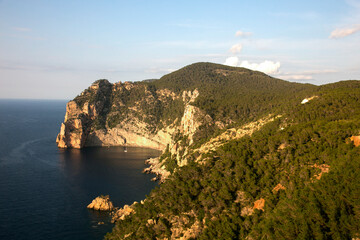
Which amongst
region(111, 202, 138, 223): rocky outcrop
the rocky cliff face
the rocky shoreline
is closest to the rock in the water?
region(111, 202, 138, 223): rocky outcrop

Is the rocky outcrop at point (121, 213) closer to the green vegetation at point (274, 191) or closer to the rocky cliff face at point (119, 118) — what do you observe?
the green vegetation at point (274, 191)

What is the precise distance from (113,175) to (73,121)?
64881mm

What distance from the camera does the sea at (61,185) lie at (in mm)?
62812

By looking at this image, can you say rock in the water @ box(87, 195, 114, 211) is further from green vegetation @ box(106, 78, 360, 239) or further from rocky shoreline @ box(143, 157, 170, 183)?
rocky shoreline @ box(143, 157, 170, 183)

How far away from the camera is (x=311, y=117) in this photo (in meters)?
70.2

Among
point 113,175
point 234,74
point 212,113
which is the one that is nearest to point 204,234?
point 113,175

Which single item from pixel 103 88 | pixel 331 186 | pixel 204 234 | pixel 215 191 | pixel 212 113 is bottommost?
pixel 204 234

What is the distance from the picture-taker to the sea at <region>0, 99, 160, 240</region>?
6281 centimetres

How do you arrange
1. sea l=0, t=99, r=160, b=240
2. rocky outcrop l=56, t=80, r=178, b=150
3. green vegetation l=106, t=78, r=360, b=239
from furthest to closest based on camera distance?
rocky outcrop l=56, t=80, r=178, b=150 → sea l=0, t=99, r=160, b=240 → green vegetation l=106, t=78, r=360, b=239

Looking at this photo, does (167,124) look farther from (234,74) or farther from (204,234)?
(204,234)

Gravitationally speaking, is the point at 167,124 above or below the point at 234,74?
below

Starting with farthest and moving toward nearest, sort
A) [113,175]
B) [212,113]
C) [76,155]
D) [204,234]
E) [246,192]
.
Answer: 1. [76,155]
2. [212,113]
3. [113,175]
4. [246,192]
5. [204,234]

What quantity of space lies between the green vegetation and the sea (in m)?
16.4

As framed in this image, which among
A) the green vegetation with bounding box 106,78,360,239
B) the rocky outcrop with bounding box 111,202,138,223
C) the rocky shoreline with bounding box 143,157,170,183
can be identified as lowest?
the rocky outcrop with bounding box 111,202,138,223
